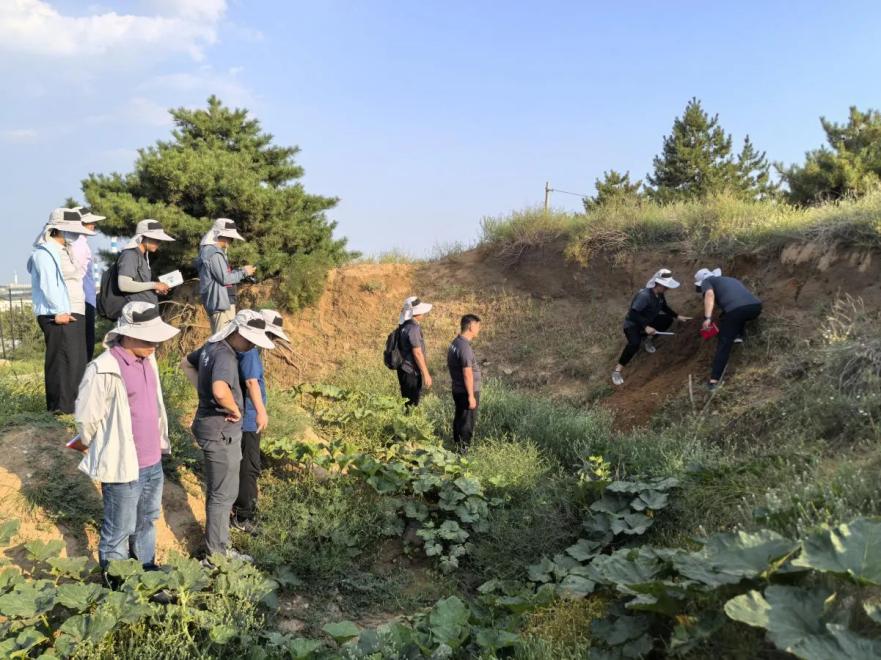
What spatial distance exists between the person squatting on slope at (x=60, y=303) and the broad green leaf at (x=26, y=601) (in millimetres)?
2599

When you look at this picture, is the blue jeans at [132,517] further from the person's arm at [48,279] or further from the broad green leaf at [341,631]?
the person's arm at [48,279]

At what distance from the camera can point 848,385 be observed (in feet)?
20.0

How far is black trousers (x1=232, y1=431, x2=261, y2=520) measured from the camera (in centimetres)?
518

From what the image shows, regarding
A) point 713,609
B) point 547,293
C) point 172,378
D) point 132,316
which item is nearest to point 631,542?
point 713,609

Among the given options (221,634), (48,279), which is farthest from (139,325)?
(48,279)

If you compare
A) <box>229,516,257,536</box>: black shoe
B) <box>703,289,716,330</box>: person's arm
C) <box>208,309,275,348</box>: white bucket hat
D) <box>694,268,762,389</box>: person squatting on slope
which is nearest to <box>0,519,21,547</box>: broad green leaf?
<box>229,516,257,536</box>: black shoe

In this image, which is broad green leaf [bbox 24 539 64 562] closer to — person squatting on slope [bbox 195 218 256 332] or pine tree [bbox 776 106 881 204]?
person squatting on slope [bbox 195 218 256 332]

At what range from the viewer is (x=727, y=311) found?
26.0ft

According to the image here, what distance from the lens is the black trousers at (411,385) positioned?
7.56 metres

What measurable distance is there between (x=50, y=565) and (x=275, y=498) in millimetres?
1909

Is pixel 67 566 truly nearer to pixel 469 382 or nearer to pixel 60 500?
pixel 60 500

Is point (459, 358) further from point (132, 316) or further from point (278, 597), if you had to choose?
point (132, 316)

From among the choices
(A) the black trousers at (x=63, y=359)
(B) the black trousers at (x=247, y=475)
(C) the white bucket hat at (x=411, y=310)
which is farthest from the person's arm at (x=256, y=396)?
(C) the white bucket hat at (x=411, y=310)

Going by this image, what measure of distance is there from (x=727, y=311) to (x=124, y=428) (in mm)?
7063
